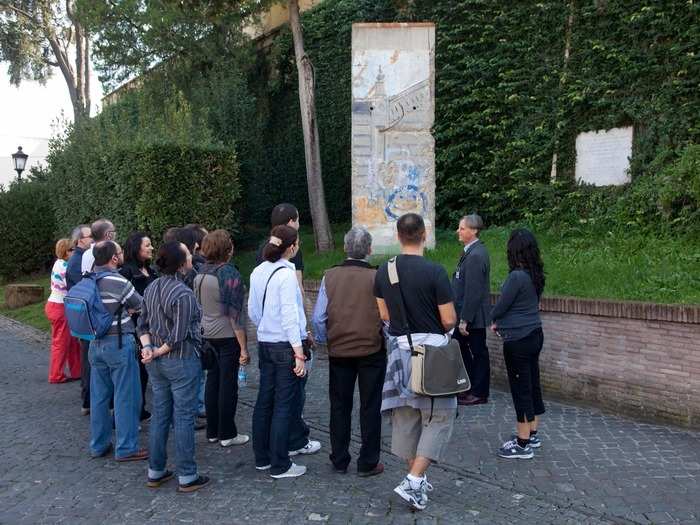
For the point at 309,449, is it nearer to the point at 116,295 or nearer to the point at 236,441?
the point at 236,441

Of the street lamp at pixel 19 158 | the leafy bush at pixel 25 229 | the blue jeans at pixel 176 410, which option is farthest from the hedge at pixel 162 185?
the leafy bush at pixel 25 229

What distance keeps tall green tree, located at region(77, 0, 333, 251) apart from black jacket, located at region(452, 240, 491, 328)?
8047mm

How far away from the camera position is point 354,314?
17.1 feet

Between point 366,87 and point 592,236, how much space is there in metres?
4.94

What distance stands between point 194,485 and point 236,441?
40.8 inches

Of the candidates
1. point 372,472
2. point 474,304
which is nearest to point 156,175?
point 474,304

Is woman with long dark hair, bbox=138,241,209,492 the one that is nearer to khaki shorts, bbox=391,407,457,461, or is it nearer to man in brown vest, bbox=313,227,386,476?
man in brown vest, bbox=313,227,386,476

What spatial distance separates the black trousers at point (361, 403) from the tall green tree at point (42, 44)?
2300 centimetres

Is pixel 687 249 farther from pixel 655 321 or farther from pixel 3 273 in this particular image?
pixel 3 273

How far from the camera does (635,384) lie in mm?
6738

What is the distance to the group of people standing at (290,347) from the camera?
15.6 ft

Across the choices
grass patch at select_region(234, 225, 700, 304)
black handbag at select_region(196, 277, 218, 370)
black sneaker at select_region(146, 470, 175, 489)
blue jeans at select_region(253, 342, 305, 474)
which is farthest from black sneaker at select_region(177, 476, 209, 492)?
grass patch at select_region(234, 225, 700, 304)

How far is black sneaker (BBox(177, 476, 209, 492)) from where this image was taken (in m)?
5.20

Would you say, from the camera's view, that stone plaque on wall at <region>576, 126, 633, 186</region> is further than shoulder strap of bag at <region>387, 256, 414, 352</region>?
Answer: Yes
